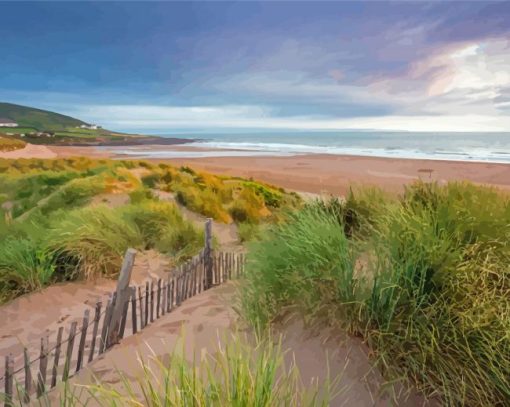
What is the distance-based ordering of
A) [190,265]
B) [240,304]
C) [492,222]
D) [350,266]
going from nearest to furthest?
[350,266] < [492,222] < [240,304] < [190,265]

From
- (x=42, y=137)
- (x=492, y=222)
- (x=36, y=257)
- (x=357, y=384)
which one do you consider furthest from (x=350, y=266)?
(x=42, y=137)

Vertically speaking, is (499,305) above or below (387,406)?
above

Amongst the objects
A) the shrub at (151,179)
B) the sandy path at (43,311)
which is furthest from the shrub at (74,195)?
the sandy path at (43,311)

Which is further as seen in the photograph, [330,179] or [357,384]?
[330,179]

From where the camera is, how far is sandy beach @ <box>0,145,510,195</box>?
25906 mm

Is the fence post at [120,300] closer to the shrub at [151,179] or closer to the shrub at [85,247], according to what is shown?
the shrub at [85,247]

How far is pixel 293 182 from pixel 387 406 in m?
25.3

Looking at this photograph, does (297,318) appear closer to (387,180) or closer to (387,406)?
(387,406)

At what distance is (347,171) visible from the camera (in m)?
32.5

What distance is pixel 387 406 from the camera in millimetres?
3465

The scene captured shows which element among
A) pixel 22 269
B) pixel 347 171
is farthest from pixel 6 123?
pixel 22 269

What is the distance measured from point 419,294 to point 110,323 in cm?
333

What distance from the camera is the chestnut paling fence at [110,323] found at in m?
4.30

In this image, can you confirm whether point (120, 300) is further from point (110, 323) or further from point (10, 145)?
point (10, 145)
